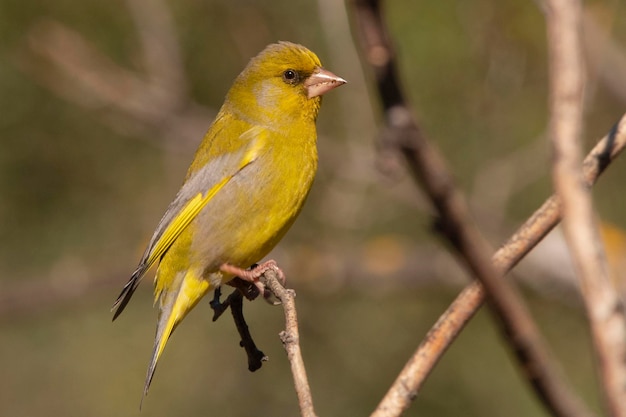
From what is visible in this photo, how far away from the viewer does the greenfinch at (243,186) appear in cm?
400

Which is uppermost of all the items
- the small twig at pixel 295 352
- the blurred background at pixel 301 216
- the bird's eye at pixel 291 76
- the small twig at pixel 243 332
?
the bird's eye at pixel 291 76

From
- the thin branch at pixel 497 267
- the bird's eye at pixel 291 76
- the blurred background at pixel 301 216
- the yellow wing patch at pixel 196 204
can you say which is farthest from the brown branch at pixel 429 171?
the blurred background at pixel 301 216

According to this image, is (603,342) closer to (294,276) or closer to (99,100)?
(294,276)

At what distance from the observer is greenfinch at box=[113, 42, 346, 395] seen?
13.1 ft

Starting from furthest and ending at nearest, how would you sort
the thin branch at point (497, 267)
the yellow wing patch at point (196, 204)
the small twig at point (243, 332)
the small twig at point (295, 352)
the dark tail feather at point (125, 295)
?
the yellow wing patch at point (196, 204) < the dark tail feather at point (125, 295) < the small twig at point (243, 332) < the small twig at point (295, 352) < the thin branch at point (497, 267)

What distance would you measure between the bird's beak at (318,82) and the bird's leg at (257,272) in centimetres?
81

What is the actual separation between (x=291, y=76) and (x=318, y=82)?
0.47 ft

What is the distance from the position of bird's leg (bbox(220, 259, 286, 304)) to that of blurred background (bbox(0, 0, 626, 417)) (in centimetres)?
264

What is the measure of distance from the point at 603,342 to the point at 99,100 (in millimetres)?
6874

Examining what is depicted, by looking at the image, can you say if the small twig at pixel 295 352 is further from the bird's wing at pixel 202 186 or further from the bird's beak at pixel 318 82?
the bird's beak at pixel 318 82

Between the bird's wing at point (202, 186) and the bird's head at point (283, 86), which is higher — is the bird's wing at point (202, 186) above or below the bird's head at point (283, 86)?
below

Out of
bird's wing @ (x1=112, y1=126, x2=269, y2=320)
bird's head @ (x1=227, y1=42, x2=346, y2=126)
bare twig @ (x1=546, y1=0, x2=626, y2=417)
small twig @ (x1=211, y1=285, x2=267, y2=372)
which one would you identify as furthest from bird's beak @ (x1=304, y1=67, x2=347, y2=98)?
bare twig @ (x1=546, y1=0, x2=626, y2=417)

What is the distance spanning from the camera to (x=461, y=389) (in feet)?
23.2

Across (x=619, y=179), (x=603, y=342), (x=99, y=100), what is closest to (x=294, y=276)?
(x=99, y=100)
